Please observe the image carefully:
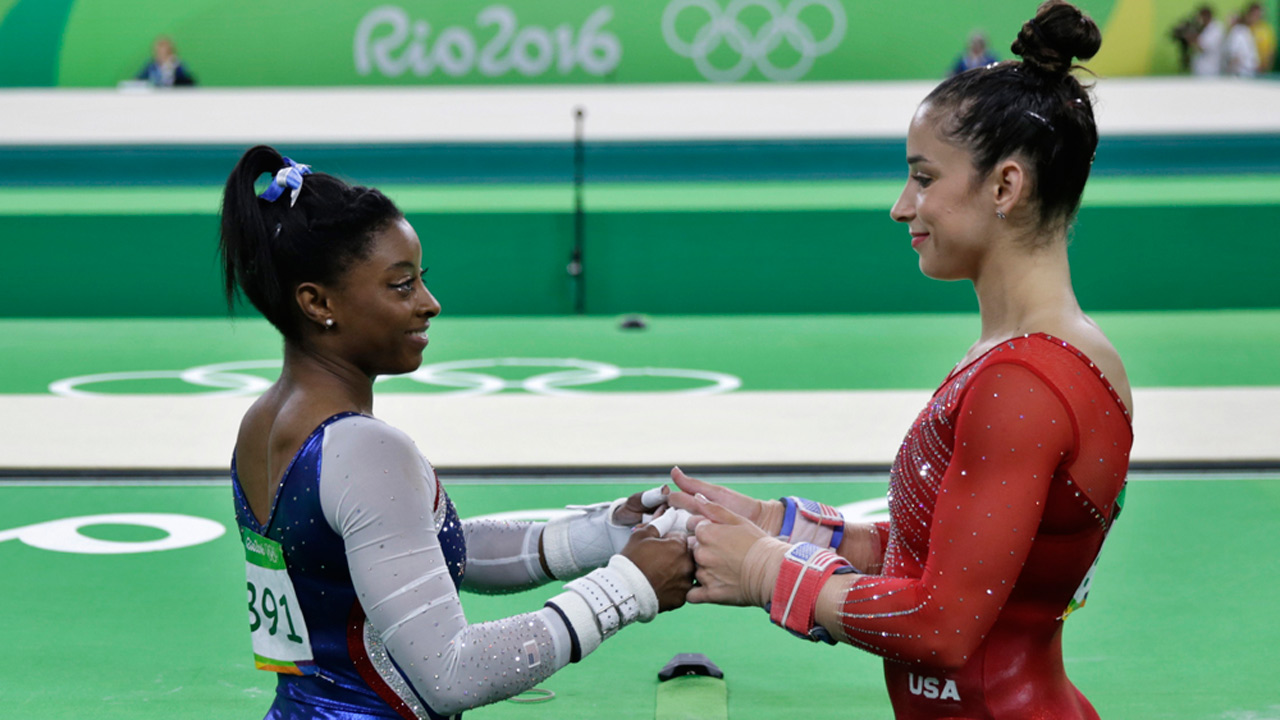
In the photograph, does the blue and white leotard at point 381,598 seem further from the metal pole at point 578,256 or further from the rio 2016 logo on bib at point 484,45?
the rio 2016 logo on bib at point 484,45

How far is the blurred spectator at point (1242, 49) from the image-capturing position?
50.2 ft

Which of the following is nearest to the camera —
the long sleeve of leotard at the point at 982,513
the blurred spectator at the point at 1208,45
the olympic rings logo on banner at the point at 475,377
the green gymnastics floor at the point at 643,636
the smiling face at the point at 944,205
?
the long sleeve of leotard at the point at 982,513

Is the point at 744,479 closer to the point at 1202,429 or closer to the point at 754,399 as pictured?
the point at 754,399

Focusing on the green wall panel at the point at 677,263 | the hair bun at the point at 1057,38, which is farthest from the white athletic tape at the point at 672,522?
the green wall panel at the point at 677,263

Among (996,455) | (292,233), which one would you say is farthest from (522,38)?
(996,455)

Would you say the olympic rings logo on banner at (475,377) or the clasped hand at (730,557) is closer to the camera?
the clasped hand at (730,557)

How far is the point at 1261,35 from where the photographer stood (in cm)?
1558

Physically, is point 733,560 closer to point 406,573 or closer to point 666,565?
point 666,565

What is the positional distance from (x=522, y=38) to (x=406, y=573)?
49.0 ft

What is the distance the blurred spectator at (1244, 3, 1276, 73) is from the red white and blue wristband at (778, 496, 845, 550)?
14948 mm

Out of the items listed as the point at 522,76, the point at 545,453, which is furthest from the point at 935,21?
the point at 545,453

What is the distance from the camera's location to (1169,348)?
7.10m

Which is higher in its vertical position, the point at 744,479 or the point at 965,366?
the point at 965,366

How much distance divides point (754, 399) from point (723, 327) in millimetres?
2061
